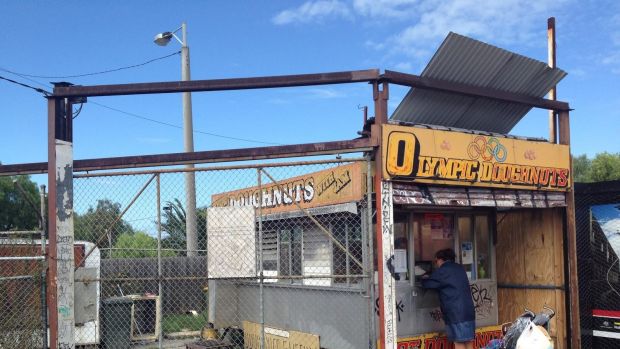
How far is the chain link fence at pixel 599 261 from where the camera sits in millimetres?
8938

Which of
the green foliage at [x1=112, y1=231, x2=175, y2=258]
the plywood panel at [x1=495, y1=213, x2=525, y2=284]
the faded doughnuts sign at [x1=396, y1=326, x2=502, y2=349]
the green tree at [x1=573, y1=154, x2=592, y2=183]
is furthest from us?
the green tree at [x1=573, y1=154, x2=592, y2=183]

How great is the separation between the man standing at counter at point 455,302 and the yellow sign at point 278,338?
Result: 2207 millimetres

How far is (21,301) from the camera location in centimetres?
950

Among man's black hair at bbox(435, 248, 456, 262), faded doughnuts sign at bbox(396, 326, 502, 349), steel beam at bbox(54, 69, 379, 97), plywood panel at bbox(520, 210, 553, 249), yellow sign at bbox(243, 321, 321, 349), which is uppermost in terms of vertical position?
steel beam at bbox(54, 69, 379, 97)

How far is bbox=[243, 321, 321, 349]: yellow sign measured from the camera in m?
9.25

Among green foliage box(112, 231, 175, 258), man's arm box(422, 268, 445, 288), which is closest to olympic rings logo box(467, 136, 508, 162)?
man's arm box(422, 268, 445, 288)

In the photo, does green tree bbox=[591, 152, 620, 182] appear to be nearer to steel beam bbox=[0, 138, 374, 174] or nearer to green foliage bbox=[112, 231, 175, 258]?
green foliage bbox=[112, 231, 175, 258]

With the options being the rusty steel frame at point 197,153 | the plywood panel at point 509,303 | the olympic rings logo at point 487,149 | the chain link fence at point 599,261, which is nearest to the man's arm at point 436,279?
the rusty steel frame at point 197,153

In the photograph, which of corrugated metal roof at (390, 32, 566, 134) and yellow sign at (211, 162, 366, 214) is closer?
corrugated metal roof at (390, 32, 566, 134)

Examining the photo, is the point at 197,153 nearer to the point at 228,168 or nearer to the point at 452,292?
the point at 228,168

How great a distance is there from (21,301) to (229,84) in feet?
18.3

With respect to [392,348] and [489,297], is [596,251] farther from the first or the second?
[392,348]

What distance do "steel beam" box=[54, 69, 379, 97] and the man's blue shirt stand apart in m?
2.94

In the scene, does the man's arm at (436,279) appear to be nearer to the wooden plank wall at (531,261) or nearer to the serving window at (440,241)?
the serving window at (440,241)
